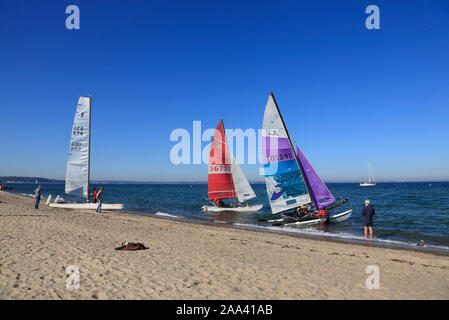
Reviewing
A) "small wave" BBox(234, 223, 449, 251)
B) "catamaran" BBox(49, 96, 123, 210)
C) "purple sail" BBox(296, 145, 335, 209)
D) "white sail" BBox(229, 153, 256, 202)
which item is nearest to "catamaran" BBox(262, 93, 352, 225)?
"purple sail" BBox(296, 145, 335, 209)

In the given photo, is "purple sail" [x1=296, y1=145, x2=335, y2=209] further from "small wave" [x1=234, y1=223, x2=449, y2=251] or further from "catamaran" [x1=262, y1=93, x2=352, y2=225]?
"small wave" [x1=234, y1=223, x2=449, y2=251]

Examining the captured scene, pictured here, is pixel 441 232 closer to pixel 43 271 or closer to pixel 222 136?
pixel 222 136

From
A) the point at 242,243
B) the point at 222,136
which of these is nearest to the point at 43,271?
the point at 242,243

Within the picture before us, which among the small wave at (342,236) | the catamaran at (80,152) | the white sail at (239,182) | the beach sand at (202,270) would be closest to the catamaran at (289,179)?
the small wave at (342,236)

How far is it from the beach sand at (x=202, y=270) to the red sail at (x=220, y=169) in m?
19.4

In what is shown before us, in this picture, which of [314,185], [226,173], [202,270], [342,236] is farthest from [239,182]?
[202,270]

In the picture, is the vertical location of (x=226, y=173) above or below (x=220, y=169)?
below

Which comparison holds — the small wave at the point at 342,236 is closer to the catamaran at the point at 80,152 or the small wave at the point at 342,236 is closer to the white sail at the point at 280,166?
the white sail at the point at 280,166

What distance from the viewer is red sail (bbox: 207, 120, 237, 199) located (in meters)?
31.7

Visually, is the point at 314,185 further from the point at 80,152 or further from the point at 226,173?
the point at 80,152

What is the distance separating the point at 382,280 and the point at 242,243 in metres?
6.77

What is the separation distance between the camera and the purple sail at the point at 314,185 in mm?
21391

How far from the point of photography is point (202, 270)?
7.99m

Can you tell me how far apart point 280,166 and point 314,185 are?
10.3 feet
